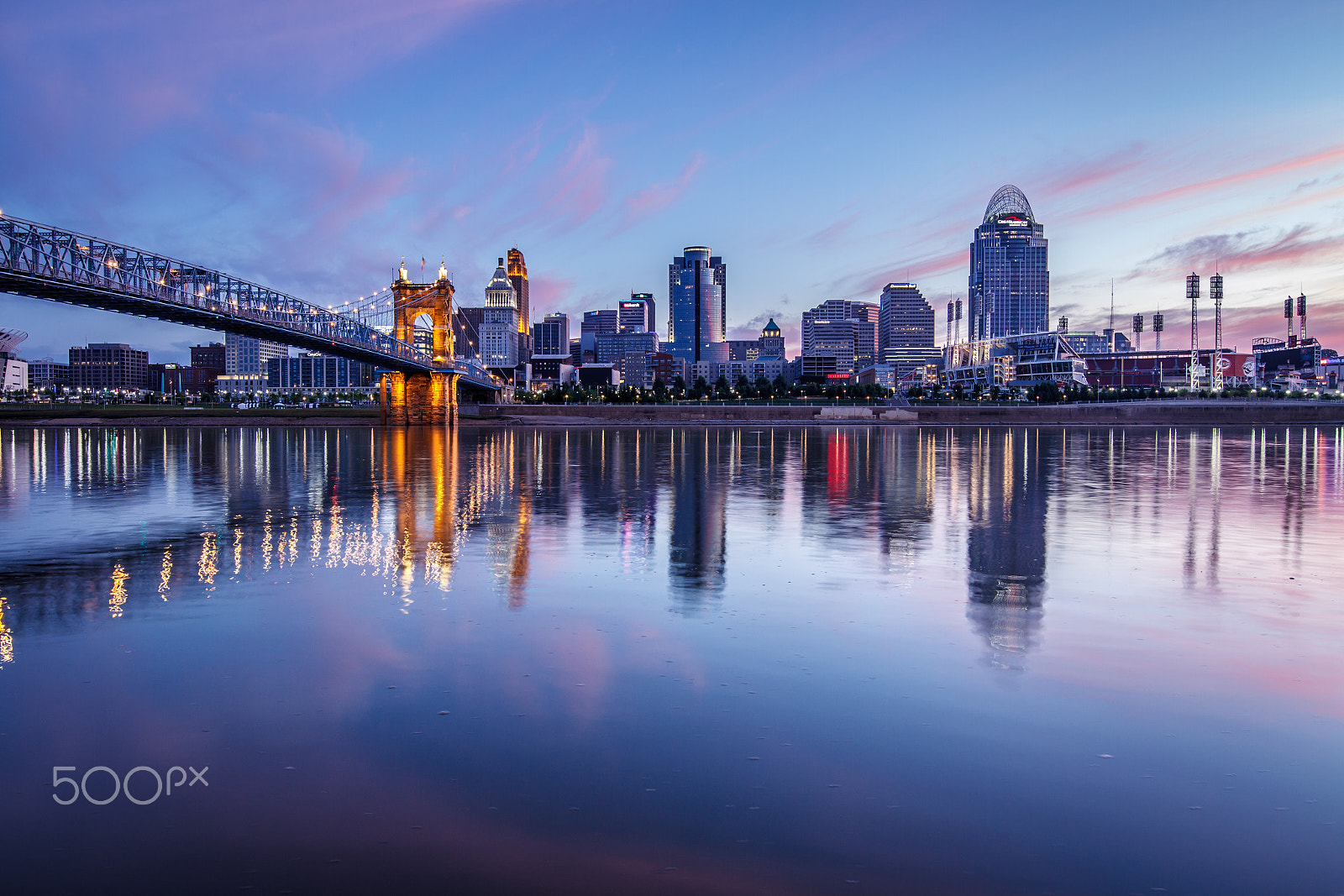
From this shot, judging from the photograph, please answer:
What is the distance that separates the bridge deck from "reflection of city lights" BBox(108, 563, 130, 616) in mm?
24058

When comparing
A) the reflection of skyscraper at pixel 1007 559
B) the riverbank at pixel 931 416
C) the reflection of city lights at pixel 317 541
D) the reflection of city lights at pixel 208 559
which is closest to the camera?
the reflection of skyscraper at pixel 1007 559

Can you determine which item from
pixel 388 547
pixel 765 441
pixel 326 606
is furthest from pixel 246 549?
pixel 765 441

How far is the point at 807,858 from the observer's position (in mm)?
3482

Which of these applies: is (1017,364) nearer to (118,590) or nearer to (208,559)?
(208,559)

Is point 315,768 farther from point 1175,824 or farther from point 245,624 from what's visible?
point 1175,824

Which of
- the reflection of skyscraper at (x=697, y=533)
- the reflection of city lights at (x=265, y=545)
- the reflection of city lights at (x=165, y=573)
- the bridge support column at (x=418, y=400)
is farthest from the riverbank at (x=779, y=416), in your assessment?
the reflection of city lights at (x=165, y=573)

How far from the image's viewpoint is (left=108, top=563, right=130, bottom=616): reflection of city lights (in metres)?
7.71

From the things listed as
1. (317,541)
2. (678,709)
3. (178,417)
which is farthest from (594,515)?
(178,417)

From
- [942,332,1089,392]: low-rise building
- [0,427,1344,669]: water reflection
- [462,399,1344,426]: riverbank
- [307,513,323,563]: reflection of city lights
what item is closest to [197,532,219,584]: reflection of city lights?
[0,427,1344,669]: water reflection

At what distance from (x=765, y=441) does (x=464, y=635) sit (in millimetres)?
38858

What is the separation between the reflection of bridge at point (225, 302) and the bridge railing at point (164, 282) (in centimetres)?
5

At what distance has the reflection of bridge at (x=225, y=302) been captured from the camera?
29141 millimetres

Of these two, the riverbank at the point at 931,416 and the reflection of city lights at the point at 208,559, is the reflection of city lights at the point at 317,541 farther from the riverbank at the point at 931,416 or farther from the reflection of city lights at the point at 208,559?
the riverbank at the point at 931,416

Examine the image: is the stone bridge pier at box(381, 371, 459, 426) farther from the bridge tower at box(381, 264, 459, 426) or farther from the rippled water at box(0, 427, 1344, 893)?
the rippled water at box(0, 427, 1344, 893)
